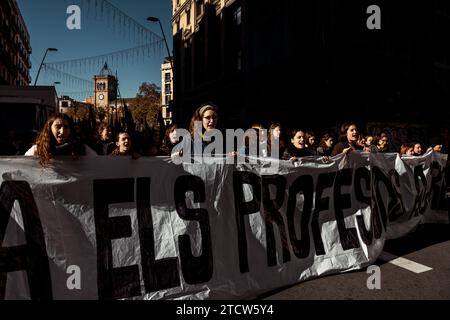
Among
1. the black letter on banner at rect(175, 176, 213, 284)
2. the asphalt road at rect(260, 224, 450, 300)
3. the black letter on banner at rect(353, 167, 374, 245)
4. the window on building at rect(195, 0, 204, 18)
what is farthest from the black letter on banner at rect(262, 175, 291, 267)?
the window on building at rect(195, 0, 204, 18)

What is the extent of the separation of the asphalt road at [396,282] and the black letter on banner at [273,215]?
13.9 inches

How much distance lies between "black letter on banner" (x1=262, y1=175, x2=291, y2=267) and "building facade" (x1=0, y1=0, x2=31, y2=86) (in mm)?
43040

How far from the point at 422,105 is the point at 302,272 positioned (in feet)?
50.3

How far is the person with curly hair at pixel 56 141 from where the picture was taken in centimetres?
305

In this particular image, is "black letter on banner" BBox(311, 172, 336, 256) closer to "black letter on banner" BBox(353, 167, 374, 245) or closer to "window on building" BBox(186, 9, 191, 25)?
"black letter on banner" BBox(353, 167, 374, 245)

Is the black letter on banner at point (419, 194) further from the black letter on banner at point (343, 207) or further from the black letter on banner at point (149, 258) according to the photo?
the black letter on banner at point (149, 258)

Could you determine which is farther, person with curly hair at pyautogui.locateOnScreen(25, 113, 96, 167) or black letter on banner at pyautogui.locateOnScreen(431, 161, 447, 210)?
black letter on banner at pyautogui.locateOnScreen(431, 161, 447, 210)

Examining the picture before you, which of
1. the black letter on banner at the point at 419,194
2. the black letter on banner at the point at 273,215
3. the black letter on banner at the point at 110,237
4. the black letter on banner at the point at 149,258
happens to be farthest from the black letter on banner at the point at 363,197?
the black letter on banner at the point at 110,237

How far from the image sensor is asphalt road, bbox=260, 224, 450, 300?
3514mm

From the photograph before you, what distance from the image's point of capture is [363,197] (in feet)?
15.8

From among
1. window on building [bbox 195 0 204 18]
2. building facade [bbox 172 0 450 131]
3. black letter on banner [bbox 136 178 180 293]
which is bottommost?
black letter on banner [bbox 136 178 180 293]

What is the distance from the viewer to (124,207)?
3.30 metres

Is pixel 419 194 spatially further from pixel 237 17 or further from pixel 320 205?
pixel 237 17

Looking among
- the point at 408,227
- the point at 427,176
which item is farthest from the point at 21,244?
the point at 427,176
